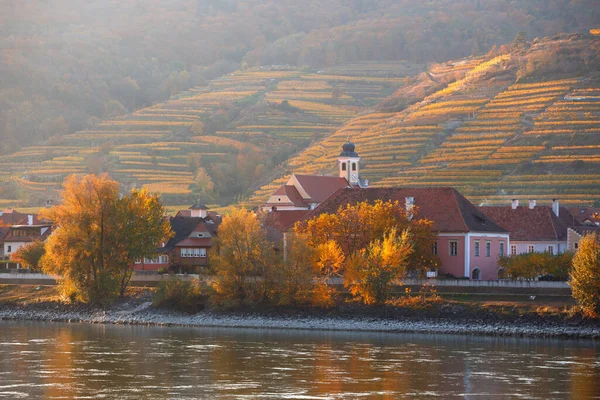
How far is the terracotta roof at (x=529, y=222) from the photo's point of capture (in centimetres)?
8544

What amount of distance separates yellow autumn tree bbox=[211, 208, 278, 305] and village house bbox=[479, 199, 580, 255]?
2024 centimetres


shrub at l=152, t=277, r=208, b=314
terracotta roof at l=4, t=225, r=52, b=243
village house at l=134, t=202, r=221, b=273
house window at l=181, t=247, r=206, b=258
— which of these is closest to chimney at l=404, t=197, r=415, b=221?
shrub at l=152, t=277, r=208, b=314

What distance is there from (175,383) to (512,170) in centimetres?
7796

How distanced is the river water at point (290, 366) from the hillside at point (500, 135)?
51435 mm

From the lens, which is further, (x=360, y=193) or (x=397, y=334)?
(x=360, y=193)

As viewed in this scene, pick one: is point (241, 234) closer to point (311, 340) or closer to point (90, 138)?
point (311, 340)

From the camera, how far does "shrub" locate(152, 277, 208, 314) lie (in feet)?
245

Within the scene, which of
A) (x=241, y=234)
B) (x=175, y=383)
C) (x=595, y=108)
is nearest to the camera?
(x=175, y=383)

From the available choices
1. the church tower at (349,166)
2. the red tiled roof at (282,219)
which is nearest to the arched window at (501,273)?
the red tiled roof at (282,219)

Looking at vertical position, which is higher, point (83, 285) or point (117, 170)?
point (117, 170)

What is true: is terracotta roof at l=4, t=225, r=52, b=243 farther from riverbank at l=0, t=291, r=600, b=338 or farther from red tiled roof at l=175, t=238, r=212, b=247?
riverbank at l=0, t=291, r=600, b=338

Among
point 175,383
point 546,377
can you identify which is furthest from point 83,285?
point 546,377

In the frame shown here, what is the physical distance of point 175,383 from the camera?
151 ft

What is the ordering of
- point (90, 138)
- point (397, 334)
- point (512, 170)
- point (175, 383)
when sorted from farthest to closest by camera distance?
point (90, 138) → point (512, 170) → point (397, 334) → point (175, 383)
